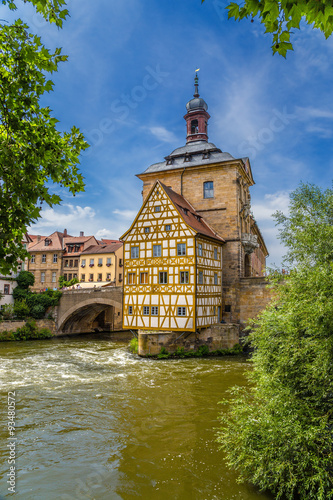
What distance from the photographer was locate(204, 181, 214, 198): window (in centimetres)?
2578

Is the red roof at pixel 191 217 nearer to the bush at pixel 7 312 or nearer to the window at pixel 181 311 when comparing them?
the window at pixel 181 311

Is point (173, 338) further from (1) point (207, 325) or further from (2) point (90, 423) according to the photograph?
(2) point (90, 423)

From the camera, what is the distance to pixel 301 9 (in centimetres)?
227

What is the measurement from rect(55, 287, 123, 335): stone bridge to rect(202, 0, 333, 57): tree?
1031 inches

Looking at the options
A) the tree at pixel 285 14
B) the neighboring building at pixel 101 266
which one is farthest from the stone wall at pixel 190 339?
the neighboring building at pixel 101 266

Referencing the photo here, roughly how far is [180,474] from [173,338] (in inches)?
505

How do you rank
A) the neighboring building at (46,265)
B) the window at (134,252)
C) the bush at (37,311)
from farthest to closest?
the neighboring building at (46,265) → the bush at (37,311) → the window at (134,252)

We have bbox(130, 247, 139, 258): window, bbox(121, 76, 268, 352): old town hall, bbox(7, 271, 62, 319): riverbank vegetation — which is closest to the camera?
bbox(121, 76, 268, 352): old town hall

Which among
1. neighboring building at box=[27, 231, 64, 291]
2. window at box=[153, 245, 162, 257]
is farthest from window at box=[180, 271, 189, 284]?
neighboring building at box=[27, 231, 64, 291]

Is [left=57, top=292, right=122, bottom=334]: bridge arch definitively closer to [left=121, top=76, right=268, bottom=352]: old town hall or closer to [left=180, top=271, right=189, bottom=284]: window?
[left=121, top=76, right=268, bottom=352]: old town hall

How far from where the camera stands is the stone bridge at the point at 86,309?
92.9 feet

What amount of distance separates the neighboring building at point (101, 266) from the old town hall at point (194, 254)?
1567 centimetres

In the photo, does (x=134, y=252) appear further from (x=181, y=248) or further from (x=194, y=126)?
(x=194, y=126)

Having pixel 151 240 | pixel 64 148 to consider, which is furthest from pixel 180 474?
pixel 151 240
